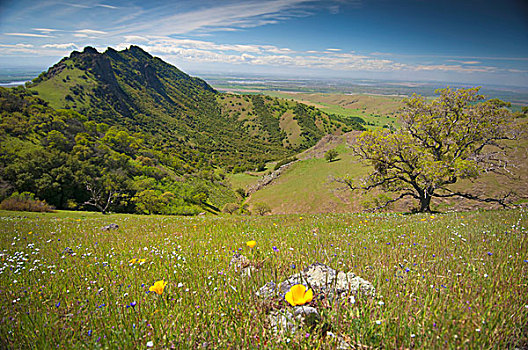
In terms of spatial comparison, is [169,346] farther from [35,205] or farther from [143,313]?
[35,205]

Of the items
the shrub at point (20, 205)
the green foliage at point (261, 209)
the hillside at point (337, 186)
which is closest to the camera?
the hillside at point (337, 186)

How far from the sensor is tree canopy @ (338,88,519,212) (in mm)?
18156

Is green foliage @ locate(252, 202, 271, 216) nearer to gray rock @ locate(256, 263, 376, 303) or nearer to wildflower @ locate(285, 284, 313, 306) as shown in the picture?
gray rock @ locate(256, 263, 376, 303)

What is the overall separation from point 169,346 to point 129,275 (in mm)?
2660

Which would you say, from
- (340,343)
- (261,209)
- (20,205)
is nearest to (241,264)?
(340,343)

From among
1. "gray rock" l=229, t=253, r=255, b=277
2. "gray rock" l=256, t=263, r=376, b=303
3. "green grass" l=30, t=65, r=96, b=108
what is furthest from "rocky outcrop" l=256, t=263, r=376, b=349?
"green grass" l=30, t=65, r=96, b=108

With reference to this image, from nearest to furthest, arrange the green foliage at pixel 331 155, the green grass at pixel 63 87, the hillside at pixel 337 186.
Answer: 1. the hillside at pixel 337 186
2. the green foliage at pixel 331 155
3. the green grass at pixel 63 87

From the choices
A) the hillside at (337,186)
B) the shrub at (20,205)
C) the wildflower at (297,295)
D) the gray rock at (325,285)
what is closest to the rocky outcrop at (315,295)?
the gray rock at (325,285)

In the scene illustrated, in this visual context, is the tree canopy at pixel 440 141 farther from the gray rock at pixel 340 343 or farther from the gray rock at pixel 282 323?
the gray rock at pixel 282 323

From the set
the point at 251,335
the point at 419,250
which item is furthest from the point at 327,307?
the point at 419,250

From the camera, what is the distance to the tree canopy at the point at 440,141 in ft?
59.6

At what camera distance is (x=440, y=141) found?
2038 centimetres

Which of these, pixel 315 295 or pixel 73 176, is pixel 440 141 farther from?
pixel 73 176

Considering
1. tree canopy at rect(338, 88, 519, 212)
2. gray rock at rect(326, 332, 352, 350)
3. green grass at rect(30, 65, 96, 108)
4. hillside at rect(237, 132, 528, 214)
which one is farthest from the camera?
green grass at rect(30, 65, 96, 108)
